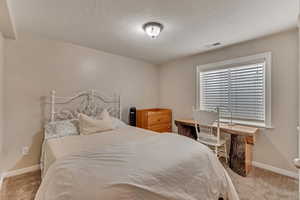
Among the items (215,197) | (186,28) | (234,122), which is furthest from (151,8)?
(234,122)

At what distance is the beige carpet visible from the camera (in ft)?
5.85

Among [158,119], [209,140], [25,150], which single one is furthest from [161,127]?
[25,150]

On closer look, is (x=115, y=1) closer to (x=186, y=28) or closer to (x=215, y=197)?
(x=186, y=28)

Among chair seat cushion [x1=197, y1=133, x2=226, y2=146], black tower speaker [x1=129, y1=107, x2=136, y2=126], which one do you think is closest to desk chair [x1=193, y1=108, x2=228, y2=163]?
chair seat cushion [x1=197, y1=133, x2=226, y2=146]


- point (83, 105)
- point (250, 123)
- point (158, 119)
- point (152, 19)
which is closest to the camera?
point (152, 19)

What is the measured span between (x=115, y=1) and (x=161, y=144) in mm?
1732

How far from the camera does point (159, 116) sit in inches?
147

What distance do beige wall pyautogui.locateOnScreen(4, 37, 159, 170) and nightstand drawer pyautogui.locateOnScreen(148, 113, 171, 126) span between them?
1.19 metres

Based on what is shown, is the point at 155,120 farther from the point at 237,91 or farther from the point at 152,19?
the point at 152,19

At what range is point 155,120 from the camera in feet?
11.9

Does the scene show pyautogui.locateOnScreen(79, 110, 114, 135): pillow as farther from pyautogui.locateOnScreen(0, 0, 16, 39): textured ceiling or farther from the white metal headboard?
pyautogui.locateOnScreen(0, 0, 16, 39): textured ceiling

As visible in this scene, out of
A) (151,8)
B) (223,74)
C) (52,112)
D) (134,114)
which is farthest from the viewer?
(134,114)

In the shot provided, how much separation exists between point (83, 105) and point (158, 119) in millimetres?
1823

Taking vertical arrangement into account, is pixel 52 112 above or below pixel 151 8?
below
